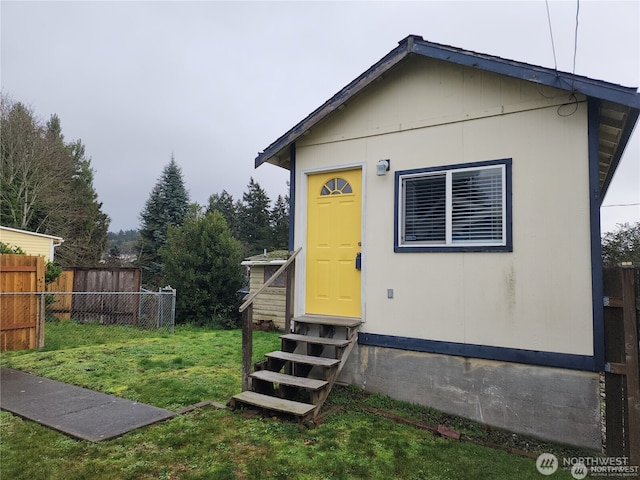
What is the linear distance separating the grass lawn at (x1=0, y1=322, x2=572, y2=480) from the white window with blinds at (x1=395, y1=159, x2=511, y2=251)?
2.09 metres

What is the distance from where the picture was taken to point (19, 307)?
25.0 ft

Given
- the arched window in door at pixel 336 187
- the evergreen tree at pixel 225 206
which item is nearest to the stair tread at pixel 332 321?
the arched window in door at pixel 336 187

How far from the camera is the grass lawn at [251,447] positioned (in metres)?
3.07

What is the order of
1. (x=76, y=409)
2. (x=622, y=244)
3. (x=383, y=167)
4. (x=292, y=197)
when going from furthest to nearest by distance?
(x=622, y=244)
(x=292, y=197)
(x=383, y=167)
(x=76, y=409)

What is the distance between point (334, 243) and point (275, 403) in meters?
2.36

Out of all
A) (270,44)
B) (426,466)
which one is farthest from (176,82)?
(426,466)

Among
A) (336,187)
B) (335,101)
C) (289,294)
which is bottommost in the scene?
(289,294)

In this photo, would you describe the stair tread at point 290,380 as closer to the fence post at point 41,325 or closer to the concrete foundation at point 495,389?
the concrete foundation at point 495,389

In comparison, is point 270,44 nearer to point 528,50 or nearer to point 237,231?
point 528,50

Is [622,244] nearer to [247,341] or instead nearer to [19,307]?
[247,341]

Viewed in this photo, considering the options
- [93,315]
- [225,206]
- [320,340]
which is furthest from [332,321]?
[225,206]

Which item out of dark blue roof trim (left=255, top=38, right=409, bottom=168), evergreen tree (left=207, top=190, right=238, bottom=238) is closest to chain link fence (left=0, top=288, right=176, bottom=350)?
dark blue roof trim (left=255, top=38, right=409, bottom=168)

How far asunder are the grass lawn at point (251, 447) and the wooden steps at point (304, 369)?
18cm

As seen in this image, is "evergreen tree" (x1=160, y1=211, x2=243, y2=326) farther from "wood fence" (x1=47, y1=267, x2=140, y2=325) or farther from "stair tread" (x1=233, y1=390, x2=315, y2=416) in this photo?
"stair tread" (x1=233, y1=390, x2=315, y2=416)
